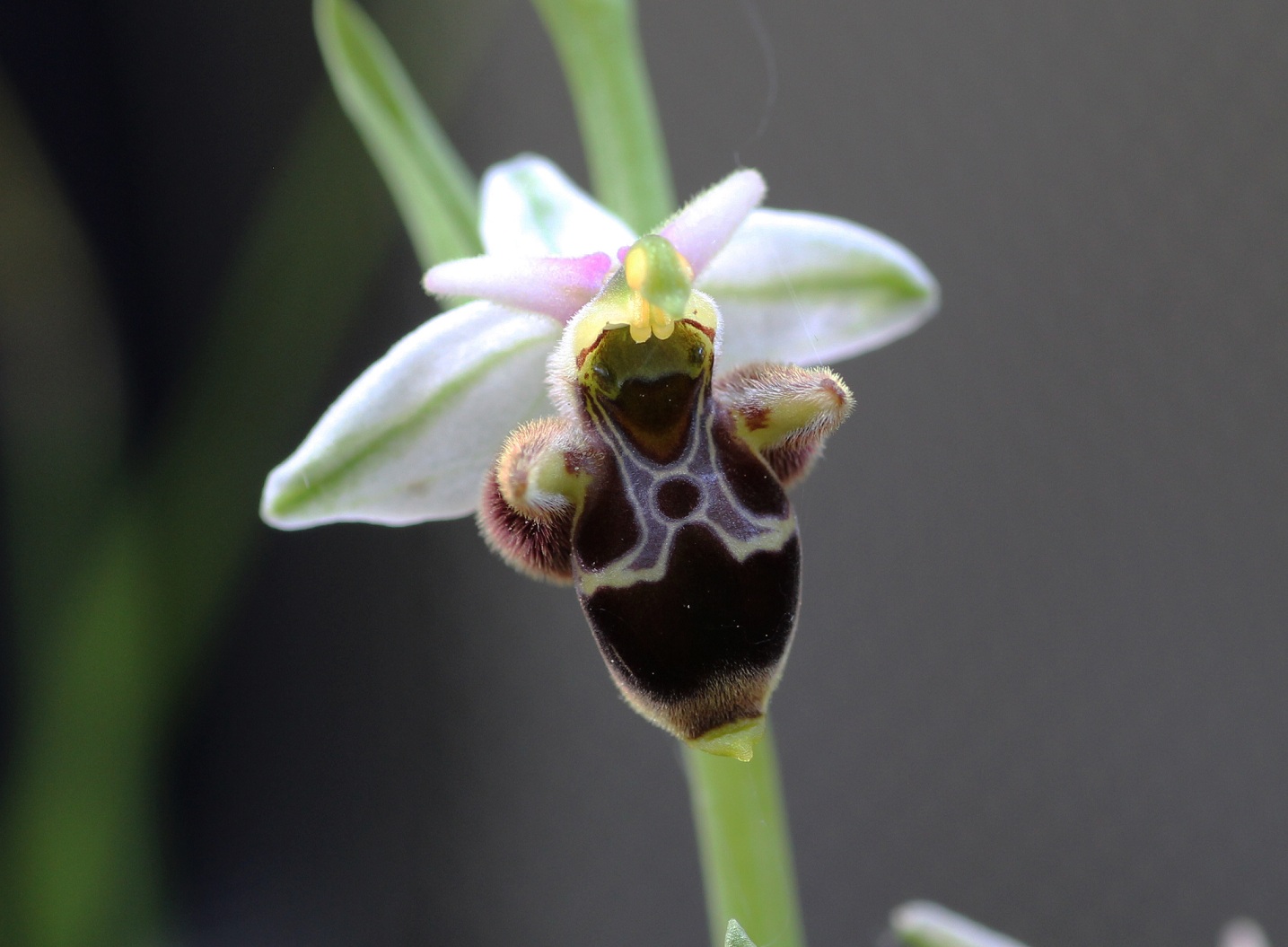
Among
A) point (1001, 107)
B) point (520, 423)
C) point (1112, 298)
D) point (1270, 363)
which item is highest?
point (1001, 107)

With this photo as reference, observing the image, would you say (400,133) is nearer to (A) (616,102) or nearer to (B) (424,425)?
(A) (616,102)

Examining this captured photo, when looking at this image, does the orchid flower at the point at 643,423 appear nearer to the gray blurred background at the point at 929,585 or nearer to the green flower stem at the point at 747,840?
the green flower stem at the point at 747,840

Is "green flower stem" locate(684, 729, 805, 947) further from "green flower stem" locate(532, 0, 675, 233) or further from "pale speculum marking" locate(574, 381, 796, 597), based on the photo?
"green flower stem" locate(532, 0, 675, 233)

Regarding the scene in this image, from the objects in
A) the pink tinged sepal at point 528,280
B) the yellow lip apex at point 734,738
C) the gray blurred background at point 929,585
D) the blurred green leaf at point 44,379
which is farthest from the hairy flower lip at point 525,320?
the gray blurred background at point 929,585

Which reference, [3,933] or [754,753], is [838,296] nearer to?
[754,753]

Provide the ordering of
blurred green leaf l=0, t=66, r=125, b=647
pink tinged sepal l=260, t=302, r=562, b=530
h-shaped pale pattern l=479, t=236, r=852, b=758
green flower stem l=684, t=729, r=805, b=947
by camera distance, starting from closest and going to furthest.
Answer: h-shaped pale pattern l=479, t=236, r=852, b=758 → pink tinged sepal l=260, t=302, r=562, b=530 → green flower stem l=684, t=729, r=805, b=947 → blurred green leaf l=0, t=66, r=125, b=647

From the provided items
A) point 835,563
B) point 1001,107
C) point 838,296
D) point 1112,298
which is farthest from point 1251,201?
point 838,296

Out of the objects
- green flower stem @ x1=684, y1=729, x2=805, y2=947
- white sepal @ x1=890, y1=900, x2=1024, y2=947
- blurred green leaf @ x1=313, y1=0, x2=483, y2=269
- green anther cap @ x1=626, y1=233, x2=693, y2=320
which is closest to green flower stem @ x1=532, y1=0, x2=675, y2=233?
blurred green leaf @ x1=313, y1=0, x2=483, y2=269
